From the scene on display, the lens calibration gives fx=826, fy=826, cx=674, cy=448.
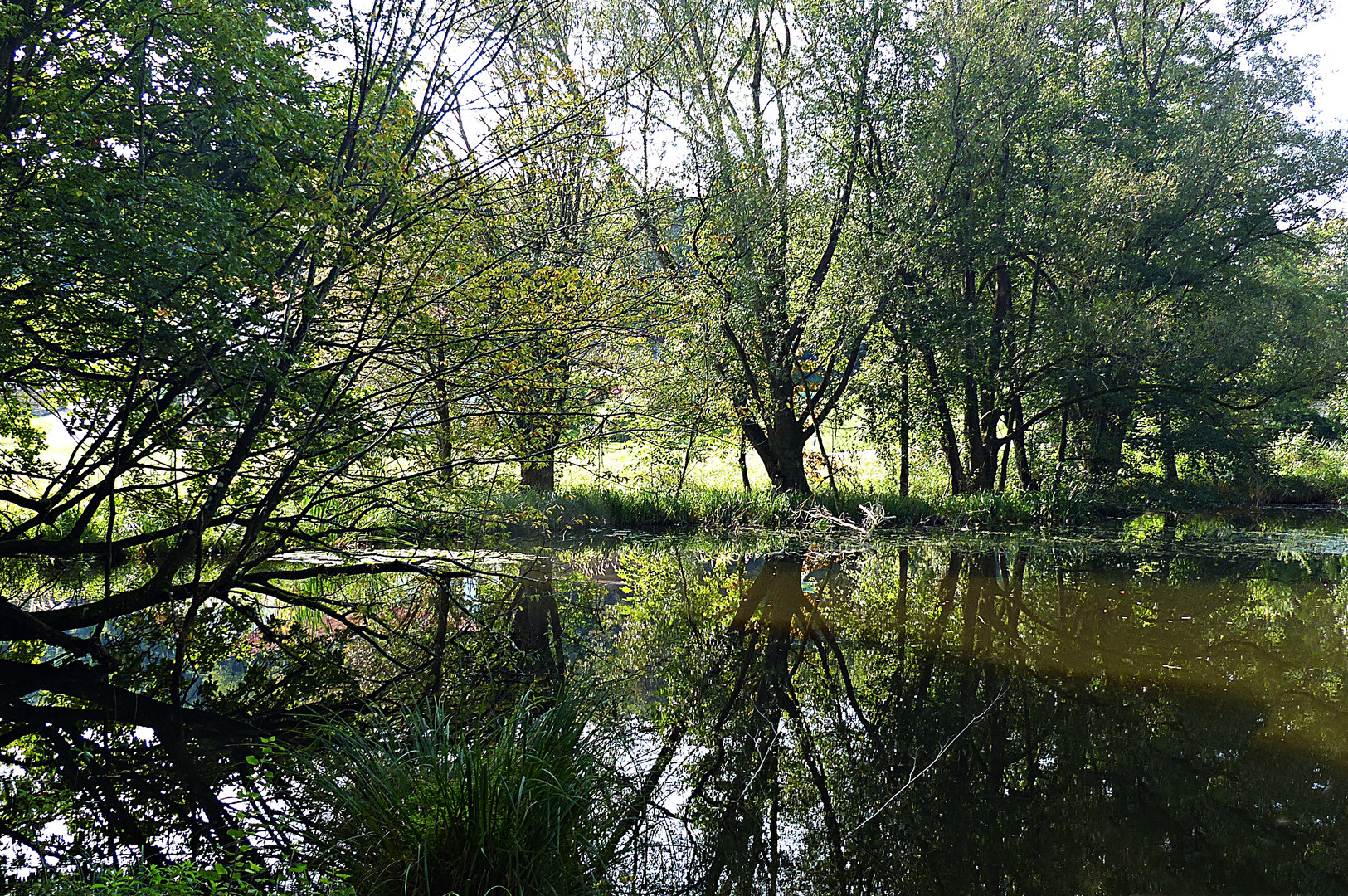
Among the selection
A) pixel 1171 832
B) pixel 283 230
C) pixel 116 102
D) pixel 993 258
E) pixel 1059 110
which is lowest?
pixel 1171 832

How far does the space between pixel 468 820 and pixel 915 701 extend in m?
3.35

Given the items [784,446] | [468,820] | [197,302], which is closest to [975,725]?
[468,820]

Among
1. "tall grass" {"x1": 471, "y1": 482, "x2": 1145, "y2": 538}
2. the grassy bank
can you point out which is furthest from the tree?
"tall grass" {"x1": 471, "y1": 482, "x2": 1145, "y2": 538}

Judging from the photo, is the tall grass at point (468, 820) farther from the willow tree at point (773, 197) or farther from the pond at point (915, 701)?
the willow tree at point (773, 197)

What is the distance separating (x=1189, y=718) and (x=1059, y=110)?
1204 cm

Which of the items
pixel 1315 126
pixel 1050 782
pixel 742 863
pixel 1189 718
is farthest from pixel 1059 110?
pixel 742 863

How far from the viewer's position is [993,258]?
1430cm

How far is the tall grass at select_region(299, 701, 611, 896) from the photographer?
8.80 feet

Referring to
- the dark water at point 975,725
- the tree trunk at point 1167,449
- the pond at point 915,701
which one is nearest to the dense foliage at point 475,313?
the pond at point 915,701

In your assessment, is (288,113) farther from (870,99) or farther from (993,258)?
(993,258)

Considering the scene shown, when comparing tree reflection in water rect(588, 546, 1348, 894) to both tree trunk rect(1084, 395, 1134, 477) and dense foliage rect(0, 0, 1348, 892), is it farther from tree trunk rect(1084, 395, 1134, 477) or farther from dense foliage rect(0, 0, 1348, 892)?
tree trunk rect(1084, 395, 1134, 477)

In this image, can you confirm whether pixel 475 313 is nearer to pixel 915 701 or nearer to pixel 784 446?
pixel 915 701

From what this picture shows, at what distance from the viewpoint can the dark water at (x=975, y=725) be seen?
10.8 ft

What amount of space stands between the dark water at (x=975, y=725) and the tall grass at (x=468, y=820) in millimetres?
342
